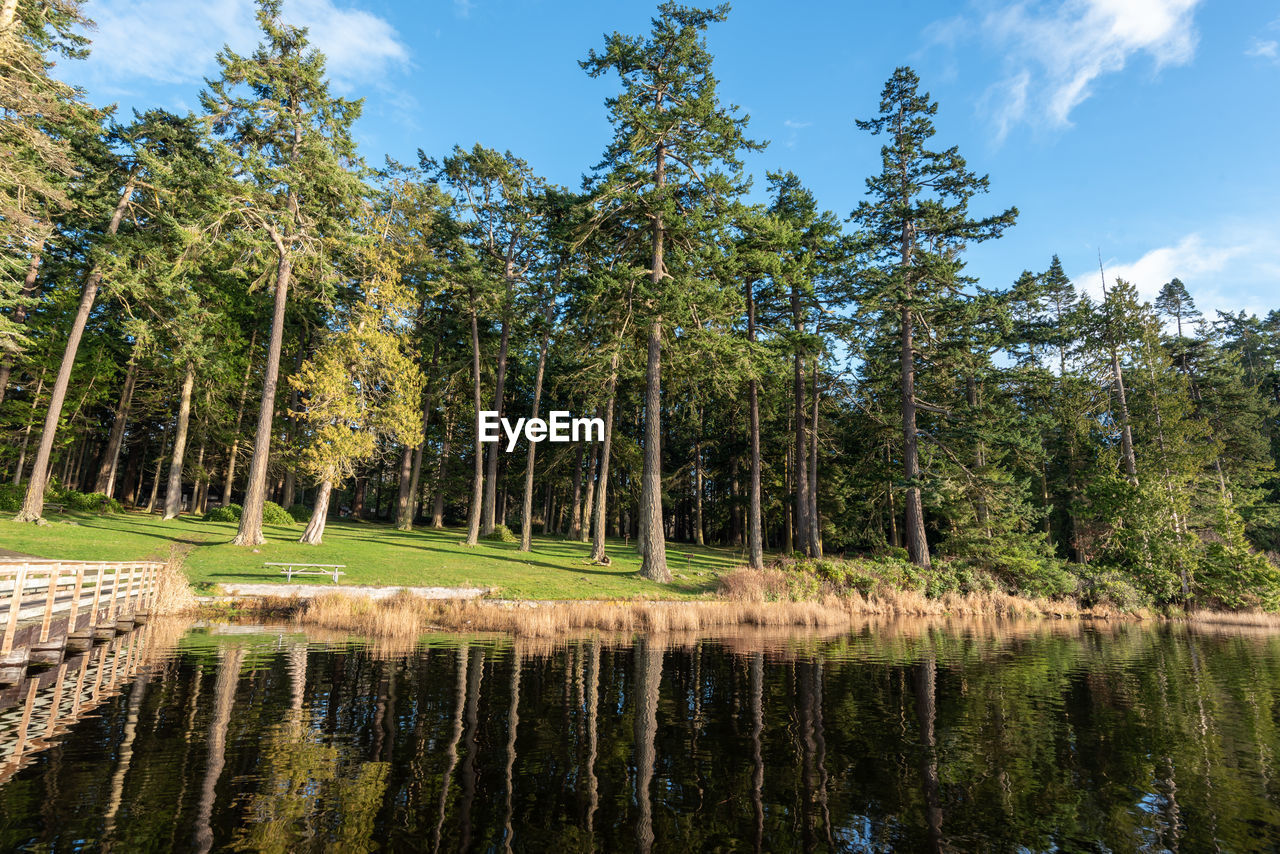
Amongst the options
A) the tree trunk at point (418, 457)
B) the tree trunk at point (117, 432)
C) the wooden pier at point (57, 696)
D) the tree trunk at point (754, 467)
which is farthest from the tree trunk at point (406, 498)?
the wooden pier at point (57, 696)

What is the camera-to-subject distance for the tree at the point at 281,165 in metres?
26.5

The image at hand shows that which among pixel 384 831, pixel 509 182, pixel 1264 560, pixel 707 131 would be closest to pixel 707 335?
pixel 707 131

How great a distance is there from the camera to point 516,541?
124 ft

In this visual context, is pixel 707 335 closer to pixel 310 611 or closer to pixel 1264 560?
pixel 310 611

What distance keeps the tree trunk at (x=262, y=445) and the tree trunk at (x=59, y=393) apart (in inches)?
320

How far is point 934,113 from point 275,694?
→ 3862 cm

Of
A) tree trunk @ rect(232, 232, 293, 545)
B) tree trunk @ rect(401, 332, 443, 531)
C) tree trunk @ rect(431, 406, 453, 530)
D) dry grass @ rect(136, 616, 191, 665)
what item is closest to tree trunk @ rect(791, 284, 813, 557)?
tree trunk @ rect(401, 332, 443, 531)

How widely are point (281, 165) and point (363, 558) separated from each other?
18.7m

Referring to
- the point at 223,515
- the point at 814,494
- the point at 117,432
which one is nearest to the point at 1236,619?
the point at 814,494

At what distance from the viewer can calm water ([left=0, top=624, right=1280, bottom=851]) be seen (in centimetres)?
542

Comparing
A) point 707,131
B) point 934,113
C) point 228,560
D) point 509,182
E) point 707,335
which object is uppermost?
point 934,113

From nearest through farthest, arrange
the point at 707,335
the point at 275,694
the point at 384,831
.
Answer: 1. the point at 384,831
2. the point at 275,694
3. the point at 707,335

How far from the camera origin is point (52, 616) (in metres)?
11.6

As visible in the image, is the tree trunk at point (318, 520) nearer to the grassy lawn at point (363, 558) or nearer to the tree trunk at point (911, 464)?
the grassy lawn at point (363, 558)
